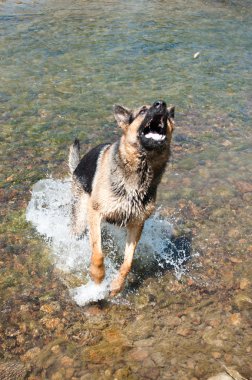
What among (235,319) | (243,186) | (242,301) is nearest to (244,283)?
(242,301)

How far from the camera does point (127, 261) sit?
5113 millimetres

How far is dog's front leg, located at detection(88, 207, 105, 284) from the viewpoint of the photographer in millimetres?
5020

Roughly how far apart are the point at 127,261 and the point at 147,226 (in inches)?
59.2

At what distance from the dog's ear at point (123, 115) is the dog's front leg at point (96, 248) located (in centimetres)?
105

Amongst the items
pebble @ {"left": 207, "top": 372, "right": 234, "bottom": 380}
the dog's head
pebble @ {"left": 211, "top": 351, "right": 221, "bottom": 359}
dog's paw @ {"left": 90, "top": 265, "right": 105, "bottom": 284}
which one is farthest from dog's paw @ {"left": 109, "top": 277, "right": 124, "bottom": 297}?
the dog's head

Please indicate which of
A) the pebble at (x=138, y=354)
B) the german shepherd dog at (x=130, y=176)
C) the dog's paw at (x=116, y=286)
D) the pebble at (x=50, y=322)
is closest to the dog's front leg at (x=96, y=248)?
the german shepherd dog at (x=130, y=176)

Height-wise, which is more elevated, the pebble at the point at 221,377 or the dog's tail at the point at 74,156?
the dog's tail at the point at 74,156

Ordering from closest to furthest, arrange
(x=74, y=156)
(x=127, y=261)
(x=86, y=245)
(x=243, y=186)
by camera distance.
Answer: (x=127, y=261) < (x=86, y=245) < (x=74, y=156) < (x=243, y=186)

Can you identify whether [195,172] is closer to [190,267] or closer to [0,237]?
[190,267]

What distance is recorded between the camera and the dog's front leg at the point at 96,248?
5020 mm

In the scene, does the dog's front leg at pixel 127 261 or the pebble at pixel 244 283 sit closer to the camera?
the dog's front leg at pixel 127 261

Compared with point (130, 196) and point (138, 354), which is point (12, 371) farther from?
point (130, 196)

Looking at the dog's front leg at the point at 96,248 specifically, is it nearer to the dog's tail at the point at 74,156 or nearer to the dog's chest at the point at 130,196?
the dog's chest at the point at 130,196

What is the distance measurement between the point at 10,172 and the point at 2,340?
3.55 metres
